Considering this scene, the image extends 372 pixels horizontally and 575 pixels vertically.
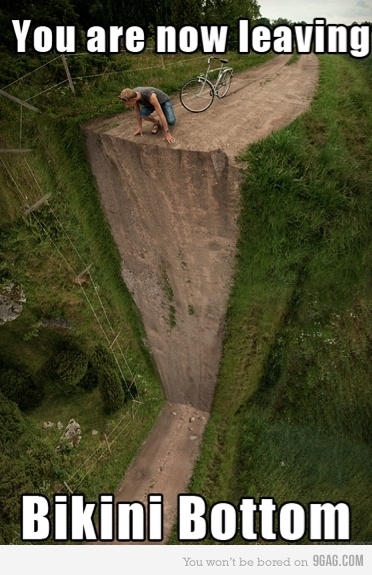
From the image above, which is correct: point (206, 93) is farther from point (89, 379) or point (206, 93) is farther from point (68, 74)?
point (89, 379)

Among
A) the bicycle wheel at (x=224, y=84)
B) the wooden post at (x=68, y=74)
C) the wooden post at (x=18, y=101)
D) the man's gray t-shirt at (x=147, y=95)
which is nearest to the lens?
the man's gray t-shirt at (x=147, y=95)

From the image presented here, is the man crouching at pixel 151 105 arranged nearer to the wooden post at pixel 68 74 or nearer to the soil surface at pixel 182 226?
the soil surface at pixel 182 226

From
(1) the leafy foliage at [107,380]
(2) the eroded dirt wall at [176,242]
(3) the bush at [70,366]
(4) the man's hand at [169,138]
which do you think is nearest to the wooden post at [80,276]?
(2) the eroded dirt wall at [176,242]

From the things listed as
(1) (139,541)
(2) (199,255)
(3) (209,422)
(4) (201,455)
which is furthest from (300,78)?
(1) (139,541)

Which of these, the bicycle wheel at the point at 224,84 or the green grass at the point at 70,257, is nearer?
the green grass at the point at 70,257

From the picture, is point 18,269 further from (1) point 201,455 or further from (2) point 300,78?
(2) point 300,78

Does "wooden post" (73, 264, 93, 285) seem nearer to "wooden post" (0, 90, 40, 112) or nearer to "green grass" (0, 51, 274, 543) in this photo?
"green grass" (0, 51, 274, 543)
